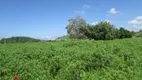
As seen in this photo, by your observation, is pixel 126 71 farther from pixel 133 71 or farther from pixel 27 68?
pixel 27 68

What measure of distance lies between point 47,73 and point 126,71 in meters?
3.23

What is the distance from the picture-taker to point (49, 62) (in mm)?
8945

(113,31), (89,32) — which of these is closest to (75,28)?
(89,32)

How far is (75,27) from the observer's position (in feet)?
185

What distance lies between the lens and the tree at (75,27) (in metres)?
55.8

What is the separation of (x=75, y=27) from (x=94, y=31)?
587 centimetres

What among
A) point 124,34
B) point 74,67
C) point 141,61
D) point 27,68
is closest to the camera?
point 27,68

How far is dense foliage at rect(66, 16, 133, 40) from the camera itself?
52362 millimetres

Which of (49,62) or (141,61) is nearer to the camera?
(49,62)

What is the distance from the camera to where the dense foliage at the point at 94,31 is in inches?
2062

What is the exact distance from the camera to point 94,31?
52906 millimetres

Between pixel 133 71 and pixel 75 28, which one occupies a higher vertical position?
pixel 75 28

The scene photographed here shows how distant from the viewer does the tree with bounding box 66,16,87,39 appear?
5578 cm

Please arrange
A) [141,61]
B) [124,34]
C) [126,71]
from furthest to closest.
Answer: [124,34] < [141,61] < [126,71]
